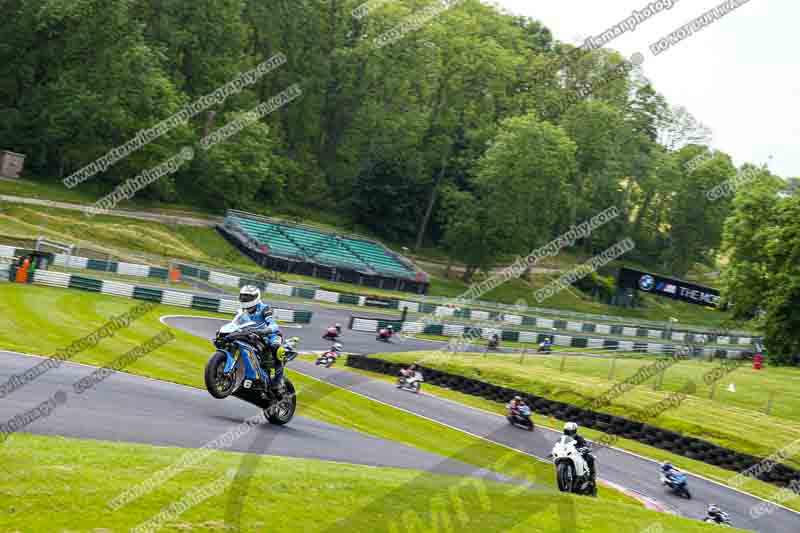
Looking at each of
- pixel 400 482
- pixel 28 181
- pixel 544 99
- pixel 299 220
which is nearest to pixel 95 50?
pixel 28 181

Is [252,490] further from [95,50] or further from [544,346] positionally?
[95,50]

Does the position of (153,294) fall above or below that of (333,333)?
above

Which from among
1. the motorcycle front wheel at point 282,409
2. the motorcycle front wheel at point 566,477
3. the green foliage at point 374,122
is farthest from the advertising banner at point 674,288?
the motorcycle front wheel at point 282,409

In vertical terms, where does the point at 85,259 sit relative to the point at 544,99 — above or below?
below

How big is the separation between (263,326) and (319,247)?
50.2m

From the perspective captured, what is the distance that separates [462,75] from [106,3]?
119 feet

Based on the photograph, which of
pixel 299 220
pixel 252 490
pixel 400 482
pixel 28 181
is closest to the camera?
pixel 252 490

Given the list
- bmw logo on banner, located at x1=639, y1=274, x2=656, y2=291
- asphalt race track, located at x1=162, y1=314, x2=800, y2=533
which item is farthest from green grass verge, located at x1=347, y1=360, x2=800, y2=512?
bmw logo on banner, located at x1=639, y1=274, x2=656, y2=291

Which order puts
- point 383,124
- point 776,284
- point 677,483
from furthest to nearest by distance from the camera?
point 383,124
point 776,284
point 677,483

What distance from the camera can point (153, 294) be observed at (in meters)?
37.8

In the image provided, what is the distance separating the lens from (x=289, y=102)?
8175 centimetres

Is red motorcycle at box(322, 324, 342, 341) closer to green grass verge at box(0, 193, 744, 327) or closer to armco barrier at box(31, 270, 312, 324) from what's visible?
armco barrier at box(31, 270, 312, 324)

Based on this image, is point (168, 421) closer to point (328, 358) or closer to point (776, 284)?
point (328, 358)

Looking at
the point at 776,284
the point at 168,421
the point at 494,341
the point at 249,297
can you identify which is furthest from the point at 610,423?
the point at 494,341
